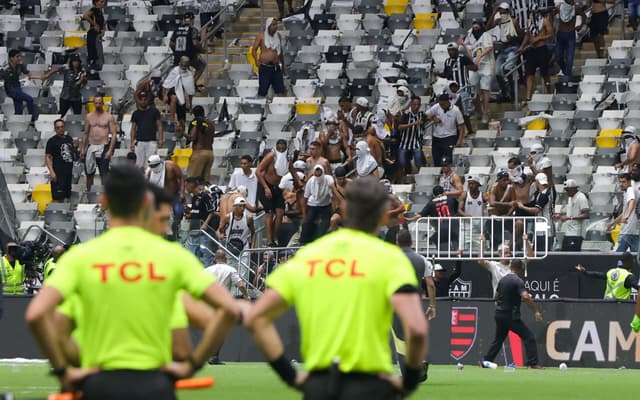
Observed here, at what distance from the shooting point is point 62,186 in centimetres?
3147

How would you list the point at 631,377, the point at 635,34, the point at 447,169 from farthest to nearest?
the point at 635,34
the point at 447,169
the point at 631,377

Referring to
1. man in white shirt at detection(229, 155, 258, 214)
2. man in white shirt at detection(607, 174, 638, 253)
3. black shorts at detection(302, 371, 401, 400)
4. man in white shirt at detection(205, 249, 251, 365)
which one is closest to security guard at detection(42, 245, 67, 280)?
man in white shirt at detection(205, 249, 251, 365)

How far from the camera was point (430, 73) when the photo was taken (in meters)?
32.3

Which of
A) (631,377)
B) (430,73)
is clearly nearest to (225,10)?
(430,73)

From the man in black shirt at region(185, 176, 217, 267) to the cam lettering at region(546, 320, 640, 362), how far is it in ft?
18.2

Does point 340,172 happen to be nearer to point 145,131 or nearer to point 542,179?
point 542,179

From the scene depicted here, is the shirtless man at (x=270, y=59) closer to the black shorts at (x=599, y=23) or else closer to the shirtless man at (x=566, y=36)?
the shirtless man at (x=566, y=36)

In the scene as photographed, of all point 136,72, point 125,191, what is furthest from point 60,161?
point 125,191

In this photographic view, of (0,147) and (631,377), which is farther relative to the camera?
(0,147)

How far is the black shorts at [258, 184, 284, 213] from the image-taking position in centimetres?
2730

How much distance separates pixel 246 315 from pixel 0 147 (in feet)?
88.0

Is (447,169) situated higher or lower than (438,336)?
higher

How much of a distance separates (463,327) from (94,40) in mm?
12708

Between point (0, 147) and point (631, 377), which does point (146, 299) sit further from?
point (0, 147)
